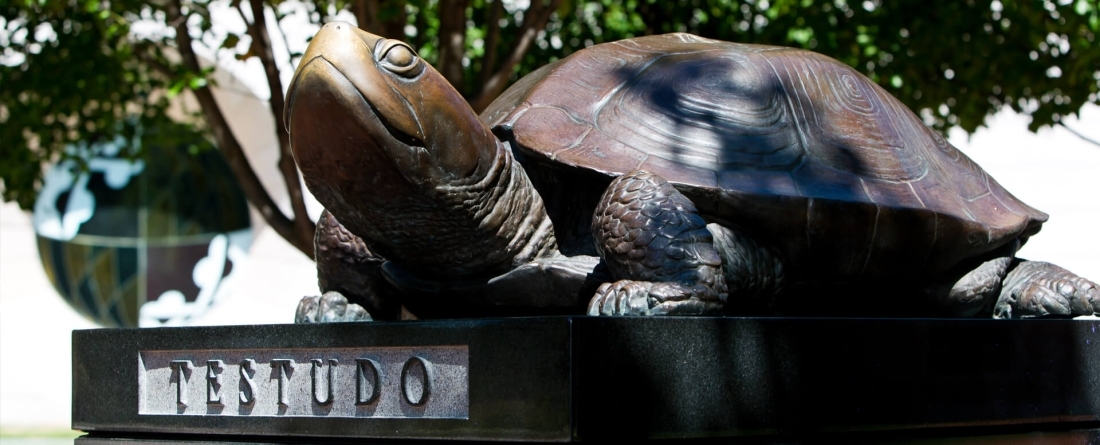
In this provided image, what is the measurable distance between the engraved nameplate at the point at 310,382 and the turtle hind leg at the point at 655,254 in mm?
440

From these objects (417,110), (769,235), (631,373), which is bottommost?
(631,373)

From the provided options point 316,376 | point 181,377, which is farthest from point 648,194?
point 181,377

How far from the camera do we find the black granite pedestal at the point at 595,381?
2309 mm

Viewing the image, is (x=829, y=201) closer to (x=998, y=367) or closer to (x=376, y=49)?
(x=998, y=367)

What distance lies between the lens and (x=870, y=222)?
10.0ft

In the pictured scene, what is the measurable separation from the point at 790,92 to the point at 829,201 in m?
0.45

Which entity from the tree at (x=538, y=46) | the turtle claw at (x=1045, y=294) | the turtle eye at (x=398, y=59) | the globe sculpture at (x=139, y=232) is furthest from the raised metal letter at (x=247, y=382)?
the globe sculpture at (x=139, y=232)

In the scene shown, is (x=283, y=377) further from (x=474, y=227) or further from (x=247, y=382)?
(x=474, y=227)

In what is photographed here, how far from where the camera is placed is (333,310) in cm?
335

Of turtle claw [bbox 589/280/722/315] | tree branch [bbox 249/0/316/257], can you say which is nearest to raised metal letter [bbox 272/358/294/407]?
turtle claw [bbox 589/280/722/315]

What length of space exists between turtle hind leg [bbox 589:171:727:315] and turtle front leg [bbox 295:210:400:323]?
0.83 m

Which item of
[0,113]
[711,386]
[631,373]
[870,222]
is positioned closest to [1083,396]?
[870,222]

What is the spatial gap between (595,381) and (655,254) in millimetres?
578

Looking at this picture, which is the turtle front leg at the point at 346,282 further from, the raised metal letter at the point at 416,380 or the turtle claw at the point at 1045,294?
the turtle claw at the point at 1045,294
